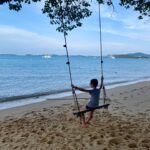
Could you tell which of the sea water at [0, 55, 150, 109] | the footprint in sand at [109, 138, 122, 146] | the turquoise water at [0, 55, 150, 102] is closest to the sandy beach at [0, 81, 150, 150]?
the footprint in sand at [109, 138, 122, 146]

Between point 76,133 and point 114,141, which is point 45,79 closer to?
point 76,133

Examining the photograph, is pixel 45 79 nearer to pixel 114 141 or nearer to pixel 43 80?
pixel 43 80

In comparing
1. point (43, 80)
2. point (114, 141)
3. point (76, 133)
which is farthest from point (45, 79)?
point (114, 141)

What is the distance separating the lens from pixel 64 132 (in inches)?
416

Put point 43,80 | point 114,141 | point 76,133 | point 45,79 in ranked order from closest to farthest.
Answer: point 114,141
point 76,133
point 43,80
point 45,79

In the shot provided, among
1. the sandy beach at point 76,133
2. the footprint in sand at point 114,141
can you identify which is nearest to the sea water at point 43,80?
the sandy beach at point 76,133

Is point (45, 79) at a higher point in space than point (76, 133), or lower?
lower

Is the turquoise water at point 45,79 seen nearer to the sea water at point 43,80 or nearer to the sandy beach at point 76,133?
the sea water at point 43,80

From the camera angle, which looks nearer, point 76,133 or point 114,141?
point 114,141

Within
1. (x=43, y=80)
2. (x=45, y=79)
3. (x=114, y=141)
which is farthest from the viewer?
(x=45, y=79)

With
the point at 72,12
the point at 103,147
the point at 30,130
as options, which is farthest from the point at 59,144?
the point at 72,12

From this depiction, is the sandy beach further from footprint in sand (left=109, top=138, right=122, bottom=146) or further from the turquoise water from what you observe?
the turquoise water

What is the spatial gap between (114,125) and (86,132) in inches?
49.1

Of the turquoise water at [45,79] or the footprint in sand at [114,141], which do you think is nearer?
the footprint in sand at [114,141]
